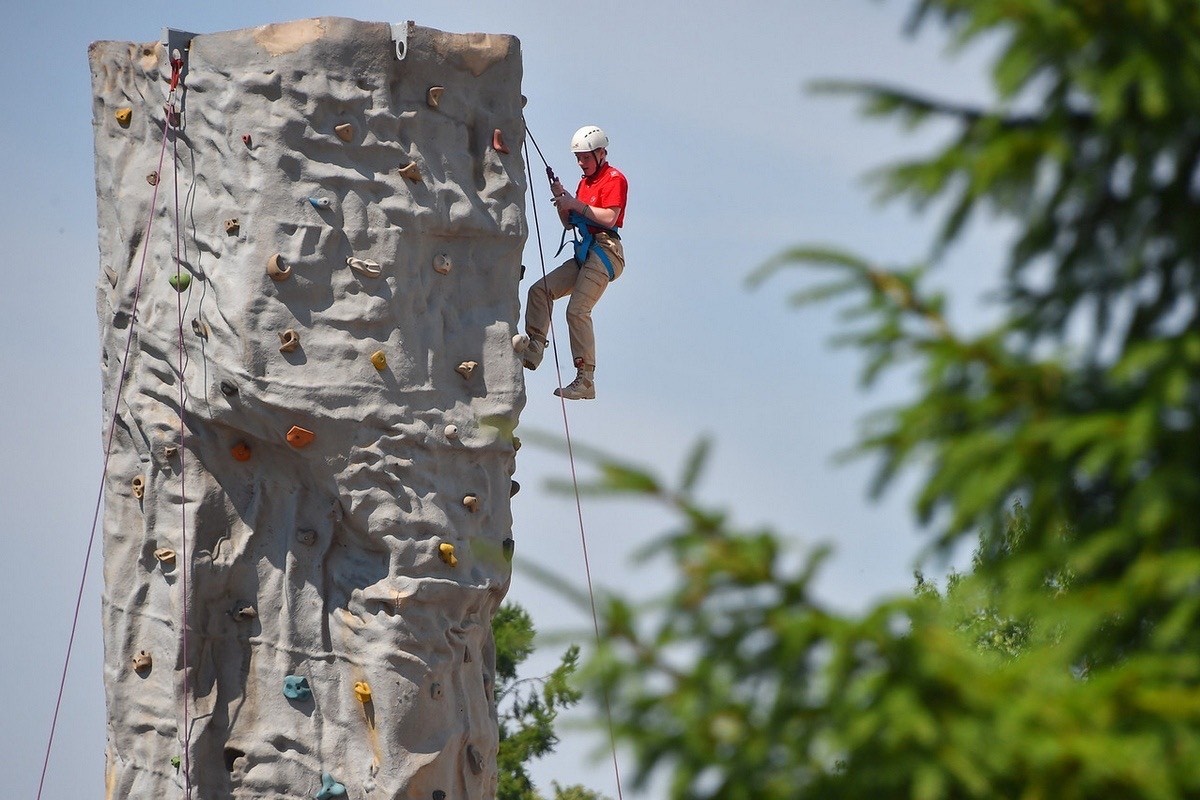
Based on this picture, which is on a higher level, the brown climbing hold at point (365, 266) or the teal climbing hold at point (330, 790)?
the brown climbing hold at point (365, 266)

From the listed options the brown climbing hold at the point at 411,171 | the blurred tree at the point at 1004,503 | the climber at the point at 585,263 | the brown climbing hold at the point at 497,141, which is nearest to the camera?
the blurred tree at the point at 1004,503

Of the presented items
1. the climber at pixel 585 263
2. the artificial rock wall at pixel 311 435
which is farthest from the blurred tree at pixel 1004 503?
the climber at pixel 585 263

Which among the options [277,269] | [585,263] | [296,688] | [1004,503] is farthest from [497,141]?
[1004,503]

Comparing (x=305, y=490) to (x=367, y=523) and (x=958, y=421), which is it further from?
(x=958, y=421)

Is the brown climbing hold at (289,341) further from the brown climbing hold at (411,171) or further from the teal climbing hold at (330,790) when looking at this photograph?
the teal climbing hold at (330,790)

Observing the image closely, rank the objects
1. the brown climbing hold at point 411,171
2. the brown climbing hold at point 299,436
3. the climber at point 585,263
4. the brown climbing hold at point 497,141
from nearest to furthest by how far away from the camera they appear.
→ 1. the brown climbing hold at point 299,436
2. the brown climbing hold at point 411,171
3. the brown climbing hold at point 497,141
4. the climber at point 585,263

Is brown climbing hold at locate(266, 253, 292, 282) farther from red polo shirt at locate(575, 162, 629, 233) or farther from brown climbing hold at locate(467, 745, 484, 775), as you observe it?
brown climbing hold at locate(467, 745, 484, 775)

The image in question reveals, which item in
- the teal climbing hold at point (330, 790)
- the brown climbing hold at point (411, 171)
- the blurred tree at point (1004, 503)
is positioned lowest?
the blurred tree at point (1004, 503)

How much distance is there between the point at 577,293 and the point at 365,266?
1.43 meters

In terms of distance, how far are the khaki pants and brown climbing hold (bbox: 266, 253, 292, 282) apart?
1522 millimetres

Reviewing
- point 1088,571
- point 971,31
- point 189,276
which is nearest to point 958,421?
point 1088,571

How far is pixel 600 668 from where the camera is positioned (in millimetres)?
3156

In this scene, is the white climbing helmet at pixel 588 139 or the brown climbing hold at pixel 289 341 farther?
the white climbing helmet at pixel 588 139

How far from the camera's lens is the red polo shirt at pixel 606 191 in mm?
8648
